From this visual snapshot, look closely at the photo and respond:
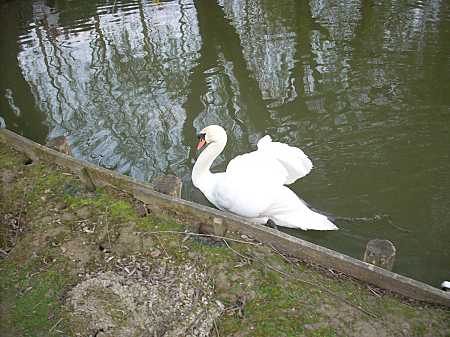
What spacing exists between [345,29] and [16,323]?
319 inches

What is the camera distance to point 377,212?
14.7 feet

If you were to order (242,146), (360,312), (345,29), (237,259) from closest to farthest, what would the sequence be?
(360,312), (237,259), (242,146), (345,29)

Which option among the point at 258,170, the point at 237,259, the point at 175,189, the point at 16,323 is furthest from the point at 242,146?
the point at 16,323

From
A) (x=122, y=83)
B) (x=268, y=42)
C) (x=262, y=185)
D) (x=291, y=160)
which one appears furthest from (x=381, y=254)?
(x=268, y=42)

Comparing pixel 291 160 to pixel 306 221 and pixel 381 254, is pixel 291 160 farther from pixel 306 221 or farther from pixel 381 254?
pixel 381 254

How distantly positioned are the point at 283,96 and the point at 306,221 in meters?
3.10

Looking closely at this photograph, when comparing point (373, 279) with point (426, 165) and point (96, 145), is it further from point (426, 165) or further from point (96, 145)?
point (96, 145)

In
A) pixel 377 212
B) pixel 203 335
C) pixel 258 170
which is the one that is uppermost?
pixel 258 170

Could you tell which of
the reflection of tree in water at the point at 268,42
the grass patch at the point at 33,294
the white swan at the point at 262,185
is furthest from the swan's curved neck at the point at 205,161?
the reflection of tree in water at the point at 268,42

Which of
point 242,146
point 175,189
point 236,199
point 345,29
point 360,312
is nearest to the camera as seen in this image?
point 360,312

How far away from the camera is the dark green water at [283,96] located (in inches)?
185

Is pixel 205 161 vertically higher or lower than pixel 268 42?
lower

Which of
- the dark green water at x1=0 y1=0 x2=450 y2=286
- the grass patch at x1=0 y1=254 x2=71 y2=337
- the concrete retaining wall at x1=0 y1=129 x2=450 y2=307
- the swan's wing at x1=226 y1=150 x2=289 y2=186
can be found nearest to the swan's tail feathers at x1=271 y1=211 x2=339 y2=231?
the dark green water at x1=0 y1=0 x2=450 y2=286

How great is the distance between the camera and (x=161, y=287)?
317 centimetres
